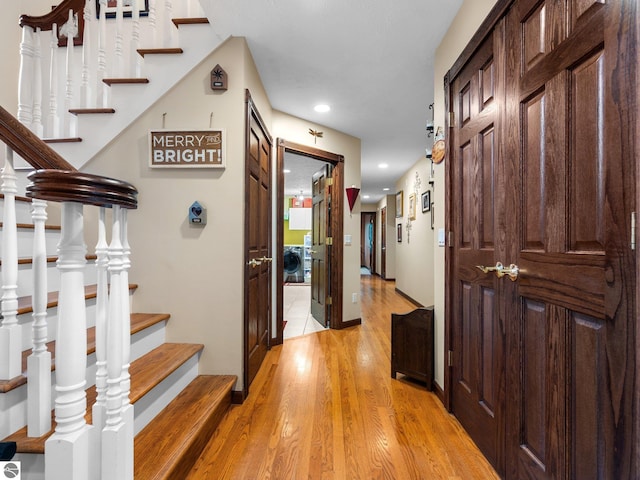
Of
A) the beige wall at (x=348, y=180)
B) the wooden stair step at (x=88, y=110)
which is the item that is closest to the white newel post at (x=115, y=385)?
the wooden stair step at (x=88, y=110)

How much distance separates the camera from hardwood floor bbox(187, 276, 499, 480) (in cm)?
140

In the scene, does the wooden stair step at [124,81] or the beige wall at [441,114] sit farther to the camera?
the wooden stair step at [124,81]

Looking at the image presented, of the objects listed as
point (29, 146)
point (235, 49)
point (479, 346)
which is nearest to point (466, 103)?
point (479, 346)

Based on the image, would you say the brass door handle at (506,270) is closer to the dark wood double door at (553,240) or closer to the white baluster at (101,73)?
the dark wood double door at (553,240)

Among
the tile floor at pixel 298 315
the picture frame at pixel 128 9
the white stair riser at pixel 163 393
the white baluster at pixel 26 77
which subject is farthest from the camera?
the tile floor at pixel 298 315

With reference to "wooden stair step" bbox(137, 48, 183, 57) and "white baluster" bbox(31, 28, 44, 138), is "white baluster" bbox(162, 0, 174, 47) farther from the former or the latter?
"white baluster" bbox(31, 28, 44, 138)

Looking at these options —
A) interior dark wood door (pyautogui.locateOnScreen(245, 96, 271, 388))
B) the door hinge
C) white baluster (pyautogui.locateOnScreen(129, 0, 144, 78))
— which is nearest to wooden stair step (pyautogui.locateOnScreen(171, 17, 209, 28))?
white baluster (pyautogui.locateOnScreen(129, 0, 144, 78))

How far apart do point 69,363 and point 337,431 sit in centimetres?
139

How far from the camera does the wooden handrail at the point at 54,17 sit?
1969 millimetres

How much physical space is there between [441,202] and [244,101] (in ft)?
4.97

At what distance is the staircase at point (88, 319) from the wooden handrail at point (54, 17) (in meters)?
0.01

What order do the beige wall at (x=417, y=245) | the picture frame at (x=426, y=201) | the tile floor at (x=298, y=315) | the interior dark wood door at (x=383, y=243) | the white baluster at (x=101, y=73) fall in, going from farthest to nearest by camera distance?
1. the interior dark wood door at (x=383, y=243)
2. the beige wall at (x=417, y=245)
3. the picture frame at (x=426, y=201)
4. the tile floor at (x=298, y=315)
5. the white baluster at (x=101, y=73)

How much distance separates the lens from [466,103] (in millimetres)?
1741

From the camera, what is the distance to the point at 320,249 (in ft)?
13.7
